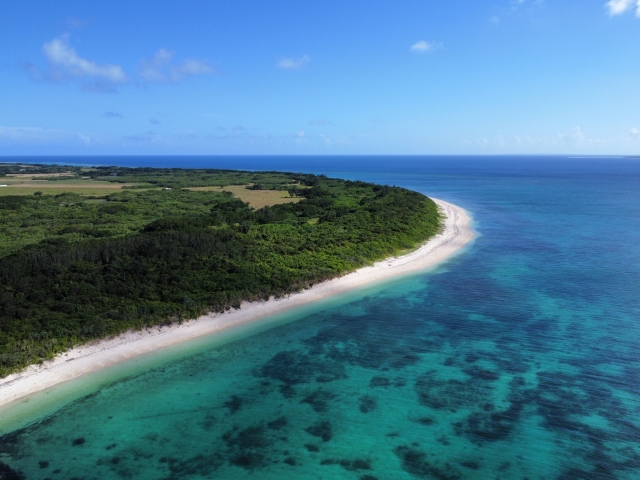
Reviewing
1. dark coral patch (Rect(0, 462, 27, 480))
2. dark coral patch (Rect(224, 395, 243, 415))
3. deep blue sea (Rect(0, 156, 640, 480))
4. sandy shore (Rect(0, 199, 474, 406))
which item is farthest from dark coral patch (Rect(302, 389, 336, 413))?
dark coral patch (Rect(0, 462, 27, 480))

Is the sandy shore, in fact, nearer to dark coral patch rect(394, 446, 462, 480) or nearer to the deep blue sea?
the deep blue sea

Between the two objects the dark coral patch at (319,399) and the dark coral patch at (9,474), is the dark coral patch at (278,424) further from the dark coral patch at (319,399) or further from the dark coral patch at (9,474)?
the dark coral patch at (9,474)

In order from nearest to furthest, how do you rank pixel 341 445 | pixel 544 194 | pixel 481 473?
pixel 481 473 < pixel 341 445 < pixel 544 194

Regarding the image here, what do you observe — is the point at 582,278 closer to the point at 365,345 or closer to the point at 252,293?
the point at 365,345

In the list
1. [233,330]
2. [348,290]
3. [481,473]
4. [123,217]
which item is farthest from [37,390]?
[123,217]

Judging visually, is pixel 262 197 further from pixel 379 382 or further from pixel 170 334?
pixel 379 382

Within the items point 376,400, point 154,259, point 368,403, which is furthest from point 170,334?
point 376,400
